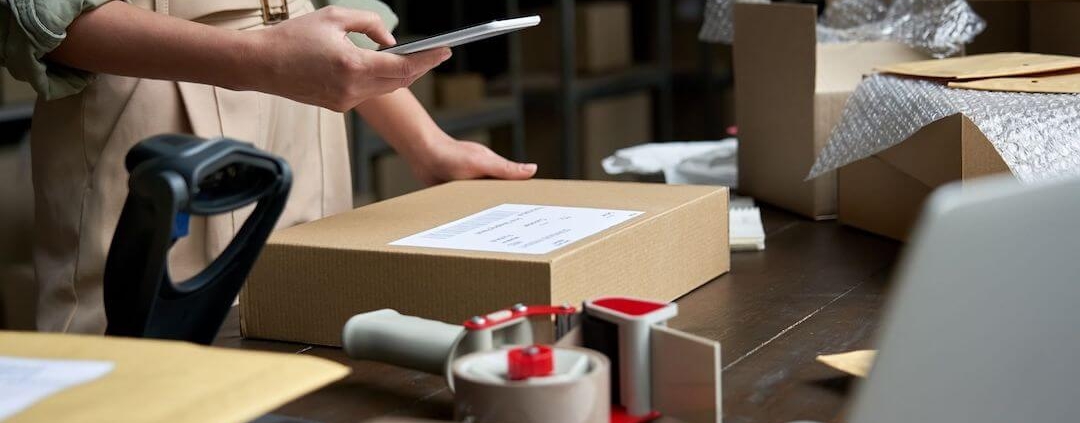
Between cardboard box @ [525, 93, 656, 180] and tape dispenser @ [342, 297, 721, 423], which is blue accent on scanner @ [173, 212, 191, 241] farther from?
cardboard box @ [525, 93, 656, 180]

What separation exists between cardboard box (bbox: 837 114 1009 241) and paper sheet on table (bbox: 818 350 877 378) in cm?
39

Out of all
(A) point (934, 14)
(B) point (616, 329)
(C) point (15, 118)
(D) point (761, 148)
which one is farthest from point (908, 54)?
(C) point (15, 118)

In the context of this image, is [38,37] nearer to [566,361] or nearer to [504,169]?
[504,169]

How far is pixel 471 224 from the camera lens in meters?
1.09

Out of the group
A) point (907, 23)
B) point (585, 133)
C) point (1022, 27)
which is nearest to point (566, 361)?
point (907, 23)

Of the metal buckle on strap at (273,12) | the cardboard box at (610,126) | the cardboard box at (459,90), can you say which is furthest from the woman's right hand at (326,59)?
Result: the cardboard box at (610,126)

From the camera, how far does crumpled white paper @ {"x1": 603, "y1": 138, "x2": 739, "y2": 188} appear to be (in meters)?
1.83

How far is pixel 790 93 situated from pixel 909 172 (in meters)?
0.25

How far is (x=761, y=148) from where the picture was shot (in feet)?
5.48

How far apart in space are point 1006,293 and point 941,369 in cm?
4

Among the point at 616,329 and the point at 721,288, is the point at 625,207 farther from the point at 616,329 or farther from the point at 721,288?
the point at 616,329

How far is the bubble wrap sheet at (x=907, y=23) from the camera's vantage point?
1.68 metres

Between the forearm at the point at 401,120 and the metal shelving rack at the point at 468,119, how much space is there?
5.67 feet

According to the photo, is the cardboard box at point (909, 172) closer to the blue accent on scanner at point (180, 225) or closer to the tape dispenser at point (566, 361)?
the tape dispenser at point (566, 361)
